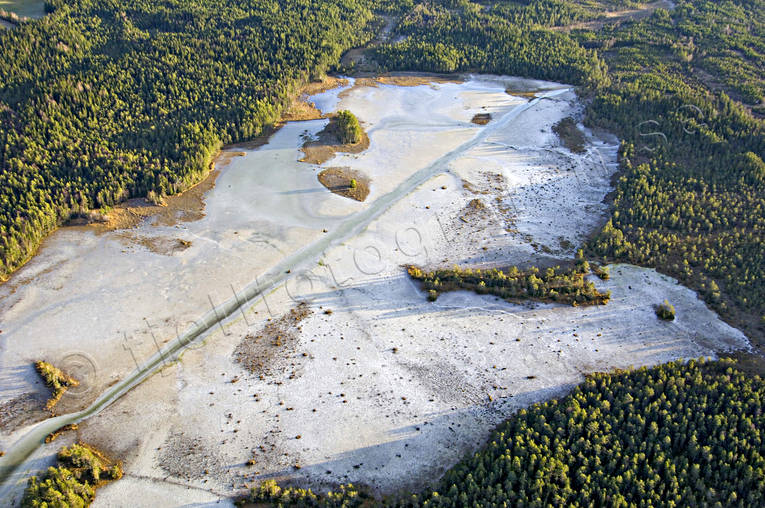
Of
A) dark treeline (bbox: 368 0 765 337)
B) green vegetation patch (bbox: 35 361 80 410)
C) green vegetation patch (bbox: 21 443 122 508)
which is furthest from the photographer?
dark treeline (bbox: 368 0 765 337)

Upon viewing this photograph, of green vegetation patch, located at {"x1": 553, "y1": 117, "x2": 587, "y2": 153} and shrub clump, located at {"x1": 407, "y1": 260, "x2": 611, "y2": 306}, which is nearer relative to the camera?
shrub clump, located at {"x1": 407, "y1": 260, "x2": 611, "y2": 306}

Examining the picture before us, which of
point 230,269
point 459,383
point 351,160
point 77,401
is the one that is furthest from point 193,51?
point 459,383

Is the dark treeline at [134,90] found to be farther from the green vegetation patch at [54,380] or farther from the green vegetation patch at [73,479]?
the green vegetation patch at [73,479]

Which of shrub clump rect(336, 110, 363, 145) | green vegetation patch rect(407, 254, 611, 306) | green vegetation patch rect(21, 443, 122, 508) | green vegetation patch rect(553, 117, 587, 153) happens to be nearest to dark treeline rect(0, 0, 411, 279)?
shrub clump rect(336, 110, 363, 145)

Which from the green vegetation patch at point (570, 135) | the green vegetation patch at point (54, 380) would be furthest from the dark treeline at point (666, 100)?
the green vegetation patch at point (54, 380)

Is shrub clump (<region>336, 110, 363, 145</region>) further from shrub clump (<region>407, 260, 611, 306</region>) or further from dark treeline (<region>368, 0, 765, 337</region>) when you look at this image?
shrub clump (<region>407, 260, 611, 306</region>)

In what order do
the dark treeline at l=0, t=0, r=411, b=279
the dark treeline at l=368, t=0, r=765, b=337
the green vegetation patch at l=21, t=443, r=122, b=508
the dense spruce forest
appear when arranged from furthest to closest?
the dark treeline at l=0, t=0, r=411, b=279, the dark treeline at l=368, t=0, r=765, b=337, the green vegetation patch at l=21, t=443, r=122, b=508, the dense spruce forest

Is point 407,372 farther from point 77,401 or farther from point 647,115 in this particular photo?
point 647,115
